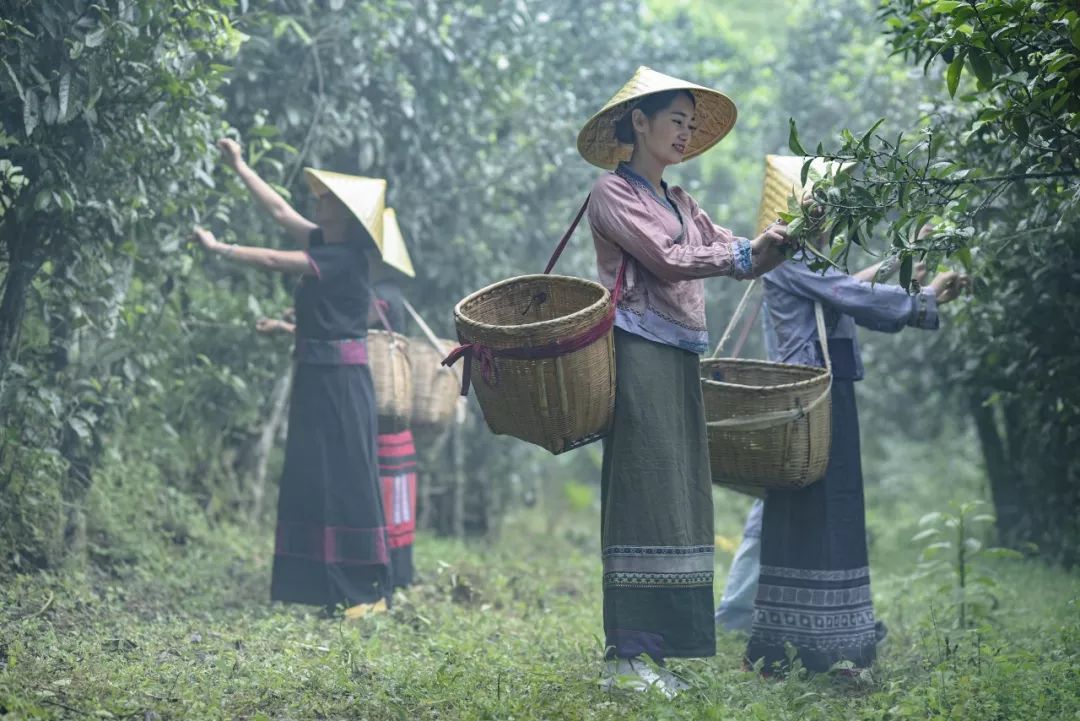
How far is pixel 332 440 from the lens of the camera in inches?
245

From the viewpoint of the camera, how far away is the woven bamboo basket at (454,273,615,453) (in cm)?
402

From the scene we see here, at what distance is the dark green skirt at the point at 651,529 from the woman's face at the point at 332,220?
2.23 meters

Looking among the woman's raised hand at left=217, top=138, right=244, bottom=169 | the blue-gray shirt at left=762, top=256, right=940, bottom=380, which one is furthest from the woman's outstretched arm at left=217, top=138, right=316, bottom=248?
the blue-gray shirt at left=762, top=256, right=940, bottom=380

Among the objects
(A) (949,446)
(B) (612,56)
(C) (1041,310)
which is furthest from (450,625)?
(A) (949,446)

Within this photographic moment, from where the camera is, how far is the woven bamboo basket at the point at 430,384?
7.10m

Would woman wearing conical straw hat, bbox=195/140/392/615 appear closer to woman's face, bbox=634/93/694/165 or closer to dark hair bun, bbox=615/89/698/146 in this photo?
dark hair bun, bbox=615/89/698/146

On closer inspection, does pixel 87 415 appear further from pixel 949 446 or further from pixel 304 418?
pixel 949 446

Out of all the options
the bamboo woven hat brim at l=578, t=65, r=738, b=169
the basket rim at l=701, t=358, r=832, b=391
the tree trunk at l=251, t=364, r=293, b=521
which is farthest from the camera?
the tree trunk at l=251, t=364, r=293, b=521

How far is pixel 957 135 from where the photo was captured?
567 cm

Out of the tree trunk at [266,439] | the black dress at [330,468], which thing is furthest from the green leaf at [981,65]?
the tree trunk at [266,439]

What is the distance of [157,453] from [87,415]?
6.89 ft

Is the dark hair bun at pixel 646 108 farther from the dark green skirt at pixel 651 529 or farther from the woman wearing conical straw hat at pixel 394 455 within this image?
the woman wearing conical straw hat at pixel 394 455

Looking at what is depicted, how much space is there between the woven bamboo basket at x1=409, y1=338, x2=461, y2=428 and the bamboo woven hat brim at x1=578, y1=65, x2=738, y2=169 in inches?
94.4

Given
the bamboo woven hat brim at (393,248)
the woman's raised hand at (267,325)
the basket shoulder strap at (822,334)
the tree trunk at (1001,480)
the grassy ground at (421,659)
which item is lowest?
the grassy ground at (421,659)
